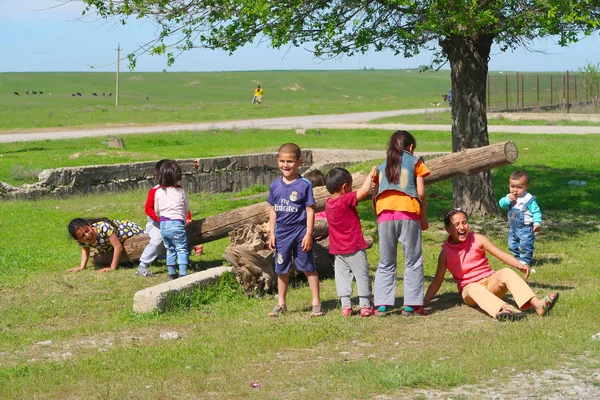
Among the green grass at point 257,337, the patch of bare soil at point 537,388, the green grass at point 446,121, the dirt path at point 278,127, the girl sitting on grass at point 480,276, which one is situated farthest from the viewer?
the green grass at point 446,121

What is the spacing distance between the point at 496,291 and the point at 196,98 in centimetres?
7947

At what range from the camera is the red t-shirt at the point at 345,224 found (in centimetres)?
758

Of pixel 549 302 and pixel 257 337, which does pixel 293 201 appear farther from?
pixel 549 302

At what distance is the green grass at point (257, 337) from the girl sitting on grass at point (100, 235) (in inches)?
7.3

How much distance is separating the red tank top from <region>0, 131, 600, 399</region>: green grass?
0.28 meters

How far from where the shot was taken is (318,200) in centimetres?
911

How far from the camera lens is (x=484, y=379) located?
17.9 ft

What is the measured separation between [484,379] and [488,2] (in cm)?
682

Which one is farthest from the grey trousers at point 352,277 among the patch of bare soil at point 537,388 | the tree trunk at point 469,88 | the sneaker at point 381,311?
the tree trunk at point 469,88

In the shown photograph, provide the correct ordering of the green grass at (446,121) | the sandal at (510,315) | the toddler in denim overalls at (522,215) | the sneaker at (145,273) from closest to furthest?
the sandal at (510,315) < the toddler in denim overalls at (522,215) < the sneaker at (145,273) < the green grass at (446,121)

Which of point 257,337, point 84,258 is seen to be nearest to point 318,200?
point 257,337

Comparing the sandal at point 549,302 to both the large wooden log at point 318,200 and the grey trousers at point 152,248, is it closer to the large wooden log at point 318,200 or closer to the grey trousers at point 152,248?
the large wooden log at point 318,200

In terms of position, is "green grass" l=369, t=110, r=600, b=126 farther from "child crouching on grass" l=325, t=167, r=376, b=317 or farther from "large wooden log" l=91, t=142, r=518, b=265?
"child crouching on grass" l=325, t=167, r=376, b=317

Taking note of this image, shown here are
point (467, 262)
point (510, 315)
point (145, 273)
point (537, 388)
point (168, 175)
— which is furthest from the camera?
point (145, 273)
